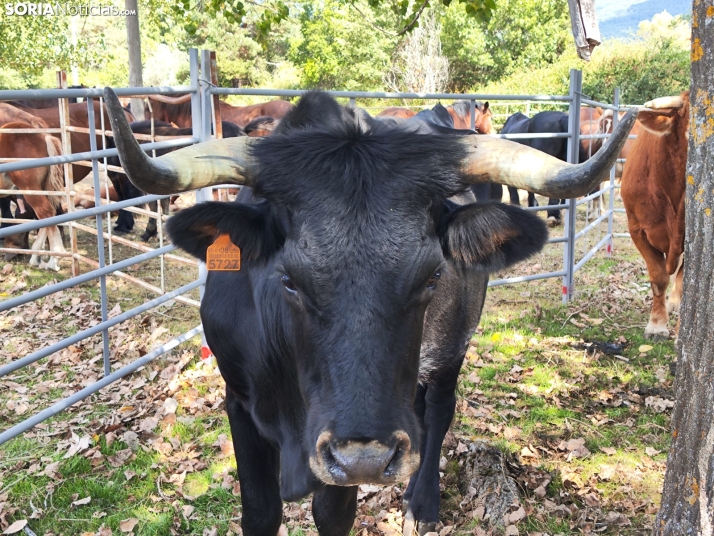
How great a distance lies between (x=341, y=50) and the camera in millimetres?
36406

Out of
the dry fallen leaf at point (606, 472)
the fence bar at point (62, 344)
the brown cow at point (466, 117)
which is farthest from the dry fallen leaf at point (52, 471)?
the brown cow at point (466, 117)

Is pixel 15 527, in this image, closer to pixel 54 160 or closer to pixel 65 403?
pixel 65 403

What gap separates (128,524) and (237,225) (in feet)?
6.75

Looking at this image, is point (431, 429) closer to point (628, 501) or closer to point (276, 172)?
point (628, 501)

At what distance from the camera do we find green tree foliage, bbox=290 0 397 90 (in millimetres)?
34844

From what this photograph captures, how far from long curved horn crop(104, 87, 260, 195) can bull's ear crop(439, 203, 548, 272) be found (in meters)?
0.83

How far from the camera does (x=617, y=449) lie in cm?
433

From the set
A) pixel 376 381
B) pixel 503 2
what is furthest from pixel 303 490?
pixel 503 2

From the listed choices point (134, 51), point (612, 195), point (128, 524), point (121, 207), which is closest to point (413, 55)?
point (134, 51)

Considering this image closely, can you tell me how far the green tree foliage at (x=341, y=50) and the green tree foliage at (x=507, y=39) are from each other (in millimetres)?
3728

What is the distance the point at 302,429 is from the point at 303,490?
246 mm

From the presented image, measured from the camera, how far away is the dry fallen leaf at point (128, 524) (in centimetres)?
355

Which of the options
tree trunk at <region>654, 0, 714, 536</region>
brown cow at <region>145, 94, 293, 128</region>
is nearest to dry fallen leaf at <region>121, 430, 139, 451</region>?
tree trunk at <region>654, 0, 714, 536</region>

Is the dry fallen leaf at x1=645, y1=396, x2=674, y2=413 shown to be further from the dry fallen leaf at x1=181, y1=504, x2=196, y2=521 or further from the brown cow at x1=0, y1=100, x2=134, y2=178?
the brown cow at x1=0, y1=100, x2=134, y2=178
